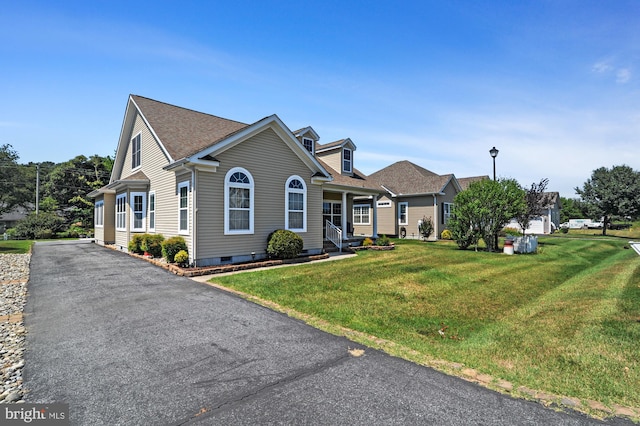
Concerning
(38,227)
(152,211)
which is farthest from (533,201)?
(38,227)

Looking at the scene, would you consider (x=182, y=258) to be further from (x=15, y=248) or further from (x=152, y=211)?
(x=15, y=248)

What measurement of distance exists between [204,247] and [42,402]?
7.81 m

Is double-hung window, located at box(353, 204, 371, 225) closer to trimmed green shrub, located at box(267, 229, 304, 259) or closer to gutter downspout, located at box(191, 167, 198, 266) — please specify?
trimmed green shrub, located at box(267, 229, 304, 259)

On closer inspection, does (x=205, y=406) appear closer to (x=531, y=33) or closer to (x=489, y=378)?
(x=489, y=378)

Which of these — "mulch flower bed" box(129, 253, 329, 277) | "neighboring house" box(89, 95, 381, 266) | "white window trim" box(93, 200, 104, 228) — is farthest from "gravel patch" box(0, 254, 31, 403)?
"white window trim" box(93, 200, 104, 228)

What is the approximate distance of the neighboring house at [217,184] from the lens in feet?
36.3

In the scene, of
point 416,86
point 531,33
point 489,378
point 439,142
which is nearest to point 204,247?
point 489,378

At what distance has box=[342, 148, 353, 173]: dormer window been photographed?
68.0ft

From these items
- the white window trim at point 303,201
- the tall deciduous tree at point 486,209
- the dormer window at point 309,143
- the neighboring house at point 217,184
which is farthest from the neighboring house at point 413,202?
the white window trim at point 303,201

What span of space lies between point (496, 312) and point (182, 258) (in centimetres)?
942

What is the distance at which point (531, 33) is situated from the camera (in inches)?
407

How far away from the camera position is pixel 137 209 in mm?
15750

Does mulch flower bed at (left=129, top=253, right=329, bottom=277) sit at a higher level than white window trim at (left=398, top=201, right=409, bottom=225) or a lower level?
lower

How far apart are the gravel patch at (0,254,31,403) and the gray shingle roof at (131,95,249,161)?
617 cm
